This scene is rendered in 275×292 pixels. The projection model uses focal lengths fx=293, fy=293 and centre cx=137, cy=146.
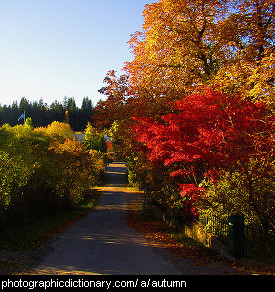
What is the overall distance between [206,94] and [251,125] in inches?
77.5

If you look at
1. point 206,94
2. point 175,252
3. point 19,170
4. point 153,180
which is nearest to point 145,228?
point 153,180

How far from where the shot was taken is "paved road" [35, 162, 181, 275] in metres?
7.46

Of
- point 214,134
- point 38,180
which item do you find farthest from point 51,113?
point 214,134

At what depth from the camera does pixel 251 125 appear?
9820mm

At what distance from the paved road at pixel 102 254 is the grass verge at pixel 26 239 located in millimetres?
494

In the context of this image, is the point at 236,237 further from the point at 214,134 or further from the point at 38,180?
the point at 38,180

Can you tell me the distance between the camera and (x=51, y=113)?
12344 centimetres

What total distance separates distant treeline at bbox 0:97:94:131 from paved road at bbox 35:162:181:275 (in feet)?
342

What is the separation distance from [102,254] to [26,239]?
3.77 metres

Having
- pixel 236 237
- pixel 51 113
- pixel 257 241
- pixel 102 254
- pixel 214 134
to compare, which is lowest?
pixel 102 254

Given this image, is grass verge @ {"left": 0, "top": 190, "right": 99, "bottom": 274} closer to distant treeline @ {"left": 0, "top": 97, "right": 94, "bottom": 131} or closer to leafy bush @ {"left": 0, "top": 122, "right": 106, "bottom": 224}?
leafy bush @ {"left": 0, "top": 122, "right": 106, "bottom": 224}

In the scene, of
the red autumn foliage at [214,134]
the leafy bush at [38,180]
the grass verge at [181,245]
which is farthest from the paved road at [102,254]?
the leafy bush at [38,180]

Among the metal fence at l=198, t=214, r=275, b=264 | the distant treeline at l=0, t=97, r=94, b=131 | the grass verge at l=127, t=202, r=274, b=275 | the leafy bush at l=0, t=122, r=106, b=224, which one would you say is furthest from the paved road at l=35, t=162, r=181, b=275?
the distant treeline at l=0, t=97, r=94, b=131
